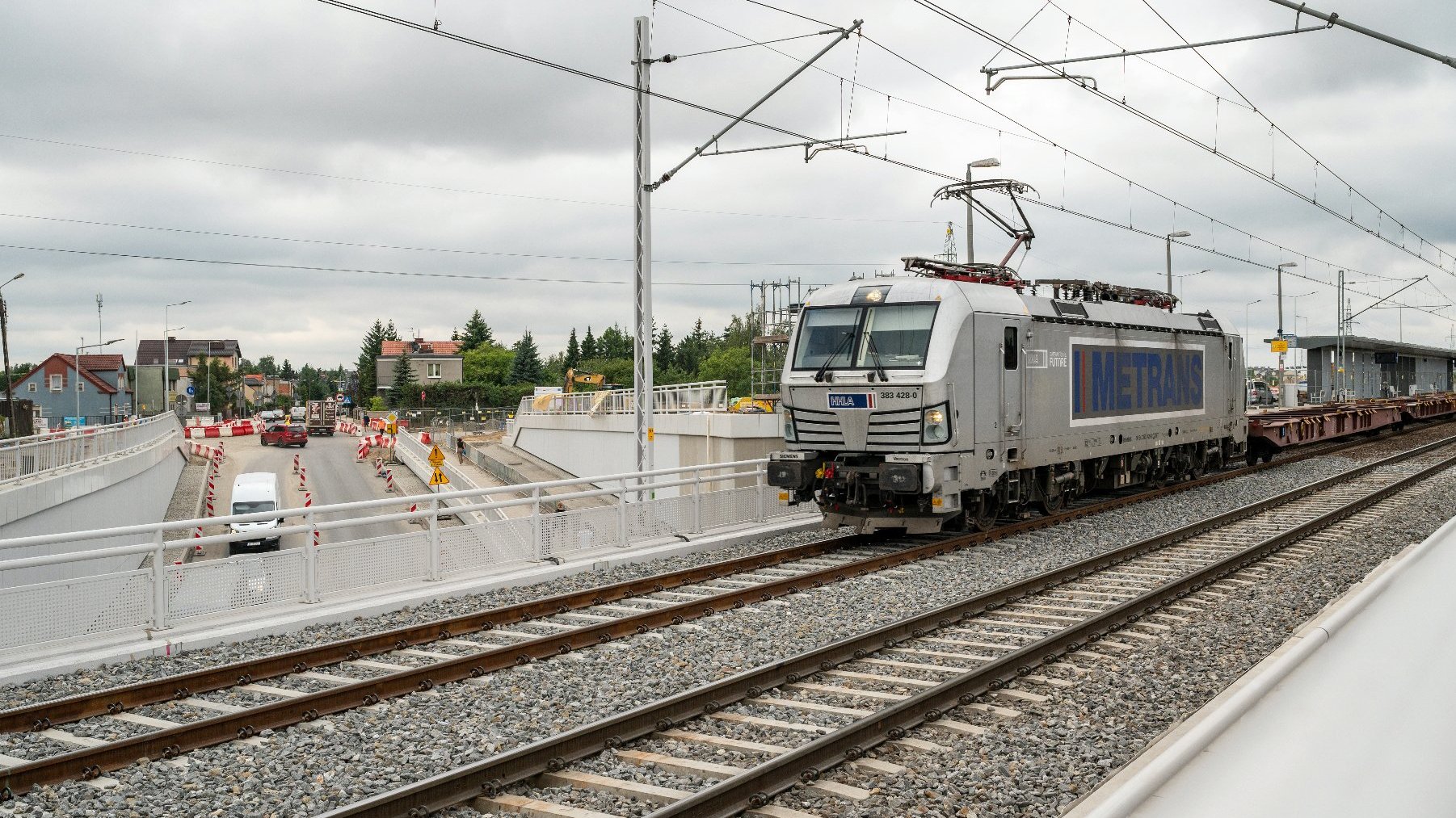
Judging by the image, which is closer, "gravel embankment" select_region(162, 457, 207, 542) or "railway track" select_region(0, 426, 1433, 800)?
"railway track" select_region(0, 426, 1433, 800)

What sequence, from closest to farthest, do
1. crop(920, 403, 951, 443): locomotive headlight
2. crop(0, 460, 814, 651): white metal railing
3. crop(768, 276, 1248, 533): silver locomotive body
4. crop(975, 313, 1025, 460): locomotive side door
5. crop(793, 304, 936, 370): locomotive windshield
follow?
crop(0, 460, 814, 651): white metal railing, crop(920, 403, 951, 443): locomotive headlight, crop(768, 276, 1248, 533): silver locomotive body, crop(793, 304, 936, 370): locomotive windshield, crop(975, 313, 1025, 460): locomotive side door

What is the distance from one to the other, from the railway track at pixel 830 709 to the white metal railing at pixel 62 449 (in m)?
15.6

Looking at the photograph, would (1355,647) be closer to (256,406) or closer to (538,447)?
(538,447)

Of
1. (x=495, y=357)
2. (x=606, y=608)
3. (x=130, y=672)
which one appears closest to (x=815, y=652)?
(x=606, y=608)

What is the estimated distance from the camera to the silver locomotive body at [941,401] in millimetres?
14078

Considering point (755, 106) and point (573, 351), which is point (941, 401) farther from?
point (573, 351)

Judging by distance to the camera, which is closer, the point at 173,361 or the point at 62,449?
the point at 62,449

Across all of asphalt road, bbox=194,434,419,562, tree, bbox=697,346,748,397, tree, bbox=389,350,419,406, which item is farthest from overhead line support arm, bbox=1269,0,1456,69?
tree, bbox=389,350,419,406

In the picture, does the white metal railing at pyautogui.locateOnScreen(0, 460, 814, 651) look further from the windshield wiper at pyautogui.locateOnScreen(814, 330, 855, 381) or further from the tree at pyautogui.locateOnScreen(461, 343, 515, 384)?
the tree at pyautogui.locateOnScreen(461, 343, 515, 384)

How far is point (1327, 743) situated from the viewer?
3.94 metres

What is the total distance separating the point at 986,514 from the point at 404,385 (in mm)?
104239

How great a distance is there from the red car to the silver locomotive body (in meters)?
57.0

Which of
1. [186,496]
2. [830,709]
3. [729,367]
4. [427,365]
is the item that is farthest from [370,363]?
[830,709]

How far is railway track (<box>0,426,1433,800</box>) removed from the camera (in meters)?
6.61
